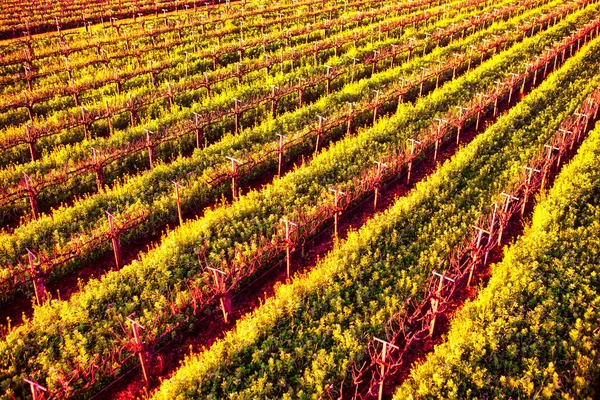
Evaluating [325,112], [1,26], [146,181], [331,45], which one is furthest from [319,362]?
[1,26]

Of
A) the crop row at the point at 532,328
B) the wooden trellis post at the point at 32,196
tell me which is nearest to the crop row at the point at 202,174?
the wooden trellis post at the point at 32,196

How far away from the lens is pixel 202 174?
18047 millimetres

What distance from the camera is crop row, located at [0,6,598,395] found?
424 inches

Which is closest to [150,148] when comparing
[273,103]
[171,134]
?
[171,134]

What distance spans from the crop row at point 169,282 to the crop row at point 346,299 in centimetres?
38

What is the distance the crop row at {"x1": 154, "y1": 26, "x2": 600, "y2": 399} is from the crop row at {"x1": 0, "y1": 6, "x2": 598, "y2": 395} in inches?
14.8

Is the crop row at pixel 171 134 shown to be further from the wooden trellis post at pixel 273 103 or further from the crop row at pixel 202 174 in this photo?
the crop row at pixel 202 174

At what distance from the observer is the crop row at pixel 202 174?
14.5 metres

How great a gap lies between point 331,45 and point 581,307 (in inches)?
943

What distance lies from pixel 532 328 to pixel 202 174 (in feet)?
38.0

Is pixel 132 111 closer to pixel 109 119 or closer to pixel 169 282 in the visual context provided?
pixel 109 119

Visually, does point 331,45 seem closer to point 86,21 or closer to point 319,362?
point 86,21

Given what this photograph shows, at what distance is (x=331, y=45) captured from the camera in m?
31.8

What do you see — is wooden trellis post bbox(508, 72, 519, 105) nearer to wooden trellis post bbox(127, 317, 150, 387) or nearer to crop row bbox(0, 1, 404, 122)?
crop row bbox(0, 1, 404, 122)
